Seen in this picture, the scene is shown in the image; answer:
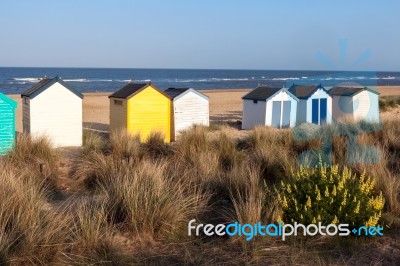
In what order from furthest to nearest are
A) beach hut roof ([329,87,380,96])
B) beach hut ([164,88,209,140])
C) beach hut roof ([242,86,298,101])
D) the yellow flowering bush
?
beach hut roof ([329,87,380,96]) → beach hut roof ([242,86,298,101]) → beach hut ([164,88,209,140]) → the yellow flowering bush

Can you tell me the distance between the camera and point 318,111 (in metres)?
16.7

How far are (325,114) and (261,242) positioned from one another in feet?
39.6

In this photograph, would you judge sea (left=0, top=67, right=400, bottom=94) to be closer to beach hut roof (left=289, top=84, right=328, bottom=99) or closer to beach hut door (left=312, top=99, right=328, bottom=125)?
beach hut roof (left=289, top=84, right=328, bottom=99)

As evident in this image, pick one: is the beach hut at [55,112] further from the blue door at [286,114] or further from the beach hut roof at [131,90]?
the blue door at [286,114]

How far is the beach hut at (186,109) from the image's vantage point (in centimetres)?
1364

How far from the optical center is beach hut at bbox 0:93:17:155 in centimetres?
1020

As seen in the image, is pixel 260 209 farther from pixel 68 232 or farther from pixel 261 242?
pixel 68 232

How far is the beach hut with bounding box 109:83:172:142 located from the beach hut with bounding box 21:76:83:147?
1.17 meters

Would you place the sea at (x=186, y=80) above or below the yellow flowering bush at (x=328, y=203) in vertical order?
above

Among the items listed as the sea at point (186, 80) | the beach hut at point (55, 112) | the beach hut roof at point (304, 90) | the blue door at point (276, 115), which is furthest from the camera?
the sea at point (186, 80)

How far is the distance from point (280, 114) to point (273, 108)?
0.29 meters

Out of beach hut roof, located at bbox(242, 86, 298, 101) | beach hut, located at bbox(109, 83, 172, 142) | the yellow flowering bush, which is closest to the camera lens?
the yellow flowering bush

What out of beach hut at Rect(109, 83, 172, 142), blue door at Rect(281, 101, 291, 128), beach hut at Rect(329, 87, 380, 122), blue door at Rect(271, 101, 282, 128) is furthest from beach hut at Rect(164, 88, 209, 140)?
beach hut at Rect(329, 87, 380, 122)

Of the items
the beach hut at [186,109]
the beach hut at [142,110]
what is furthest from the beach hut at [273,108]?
the beach hut at [142,110]
